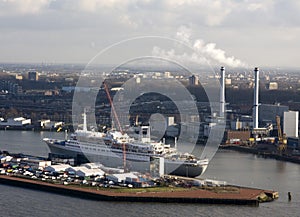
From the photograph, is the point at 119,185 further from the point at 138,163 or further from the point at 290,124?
the point at 290,124

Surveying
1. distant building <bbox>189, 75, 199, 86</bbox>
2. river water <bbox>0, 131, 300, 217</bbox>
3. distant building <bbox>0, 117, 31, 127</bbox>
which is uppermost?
distant building <bbox>189, 75, 199, 86</bbox>

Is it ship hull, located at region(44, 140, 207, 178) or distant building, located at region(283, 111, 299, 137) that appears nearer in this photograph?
ship hull, located at region(44, 140, 207, 178)

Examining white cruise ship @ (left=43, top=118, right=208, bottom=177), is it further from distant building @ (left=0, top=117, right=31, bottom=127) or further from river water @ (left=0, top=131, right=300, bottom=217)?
distant building @ (left=0, top=117, right=31, bottom=127)

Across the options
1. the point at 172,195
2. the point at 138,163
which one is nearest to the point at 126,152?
the point at 138,163

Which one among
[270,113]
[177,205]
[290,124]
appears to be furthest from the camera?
[270,113]

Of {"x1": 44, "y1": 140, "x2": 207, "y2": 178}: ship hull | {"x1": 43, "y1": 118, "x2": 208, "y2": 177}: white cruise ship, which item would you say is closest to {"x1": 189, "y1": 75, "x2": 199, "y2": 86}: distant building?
{"x1": 43, "y1": 118, "x2": 208, "y2": 177}: white cruise ship

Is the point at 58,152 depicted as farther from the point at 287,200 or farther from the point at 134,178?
the point at 287,200
